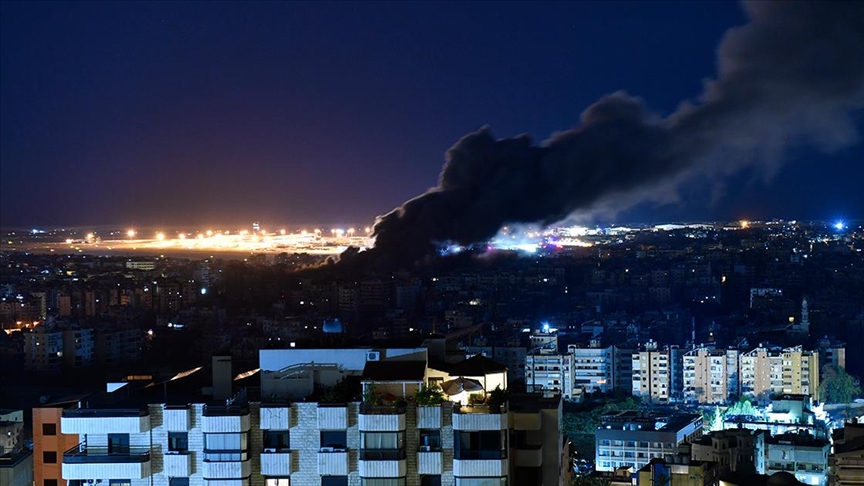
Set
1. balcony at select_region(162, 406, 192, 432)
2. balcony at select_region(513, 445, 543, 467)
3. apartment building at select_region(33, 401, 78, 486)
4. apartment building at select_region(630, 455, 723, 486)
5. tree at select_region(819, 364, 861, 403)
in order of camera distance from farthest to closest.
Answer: tree at select_region(819, 364, 861, 403)
apartment building at select_region(630, 455, 723, 486)
apartment building at select_region(33, 401, 78, 486)
balcony at select_region(513, 445, 543, 467)
balcony at select_region(162, 406, 192, 432)

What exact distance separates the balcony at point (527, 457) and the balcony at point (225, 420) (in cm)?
93

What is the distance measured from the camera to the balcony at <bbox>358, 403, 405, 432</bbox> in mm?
4145

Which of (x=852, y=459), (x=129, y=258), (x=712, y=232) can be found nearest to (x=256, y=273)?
(x=129, y=258)

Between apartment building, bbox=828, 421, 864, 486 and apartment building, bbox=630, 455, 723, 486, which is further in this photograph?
apartment building, bbox=630, 455, 723, 486

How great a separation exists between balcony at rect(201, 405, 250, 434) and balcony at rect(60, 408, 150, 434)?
20 cm

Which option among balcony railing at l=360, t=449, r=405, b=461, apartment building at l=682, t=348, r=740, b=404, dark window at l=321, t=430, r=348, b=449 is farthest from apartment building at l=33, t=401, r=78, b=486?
apartment building at l=682, t=348, r=740, b=404

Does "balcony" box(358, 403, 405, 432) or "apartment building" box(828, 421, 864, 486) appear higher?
"balcony" box(358, 403, 405, 432)

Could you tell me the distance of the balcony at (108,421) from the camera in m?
4.23

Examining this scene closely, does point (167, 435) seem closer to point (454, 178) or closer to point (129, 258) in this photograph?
point (454, 178)

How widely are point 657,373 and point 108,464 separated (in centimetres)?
1747

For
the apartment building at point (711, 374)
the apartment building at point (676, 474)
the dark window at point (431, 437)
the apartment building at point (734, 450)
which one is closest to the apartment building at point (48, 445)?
the dark window at point (431, 437)

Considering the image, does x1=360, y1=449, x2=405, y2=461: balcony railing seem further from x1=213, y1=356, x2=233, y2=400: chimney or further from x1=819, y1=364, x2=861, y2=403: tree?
x1=819, y1=364, x2=861, y2=403: tree

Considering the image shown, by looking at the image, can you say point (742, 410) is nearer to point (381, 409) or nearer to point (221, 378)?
point (221, 378)

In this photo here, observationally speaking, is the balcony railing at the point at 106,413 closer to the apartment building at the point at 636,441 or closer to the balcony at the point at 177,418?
the balcony at the point at 177,418
